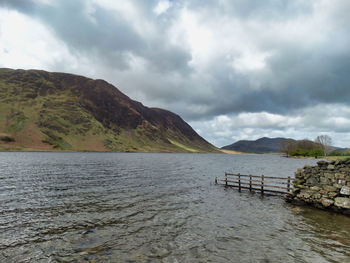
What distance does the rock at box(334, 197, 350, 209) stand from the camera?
17081 mm

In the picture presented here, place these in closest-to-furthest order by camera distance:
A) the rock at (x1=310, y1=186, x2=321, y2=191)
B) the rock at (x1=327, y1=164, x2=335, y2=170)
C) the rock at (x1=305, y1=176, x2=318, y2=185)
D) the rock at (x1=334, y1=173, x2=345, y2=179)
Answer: the rock at (x1=334, y1=173, x2=345, y2=179) < the rock at (x1=327, y1=164, x2=335, y2=170) < the rock at (x1=310, y1=186, x2=321, y2=191) < the rock at (x1=305, y1=176, x2=318, y2=185)

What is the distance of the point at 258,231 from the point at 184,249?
19.9 ft

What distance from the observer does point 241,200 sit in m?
23.7

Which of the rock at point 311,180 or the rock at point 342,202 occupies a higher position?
the rock at point 311,180

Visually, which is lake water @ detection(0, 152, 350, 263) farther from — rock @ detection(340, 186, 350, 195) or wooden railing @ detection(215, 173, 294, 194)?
wooden railing @ detection(215, 173, 294, 194)

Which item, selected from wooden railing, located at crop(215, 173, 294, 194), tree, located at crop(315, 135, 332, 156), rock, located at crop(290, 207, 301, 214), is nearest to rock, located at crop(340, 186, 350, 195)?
rock, located at crop(290, 207, 301, 214)

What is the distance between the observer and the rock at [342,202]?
672 inches

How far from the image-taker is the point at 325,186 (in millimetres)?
19109

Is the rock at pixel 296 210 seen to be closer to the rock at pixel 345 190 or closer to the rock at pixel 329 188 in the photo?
the rock at pixel 329 188

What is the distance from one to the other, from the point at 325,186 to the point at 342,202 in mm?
1940

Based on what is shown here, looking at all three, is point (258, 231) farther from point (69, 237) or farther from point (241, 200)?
point (69, 237)

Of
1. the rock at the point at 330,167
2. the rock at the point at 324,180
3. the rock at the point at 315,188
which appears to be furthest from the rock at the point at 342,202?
the rock at the point at 330,167

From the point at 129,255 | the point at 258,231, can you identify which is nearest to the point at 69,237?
the point at 129,255

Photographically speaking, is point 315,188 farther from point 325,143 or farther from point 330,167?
point 325,143
